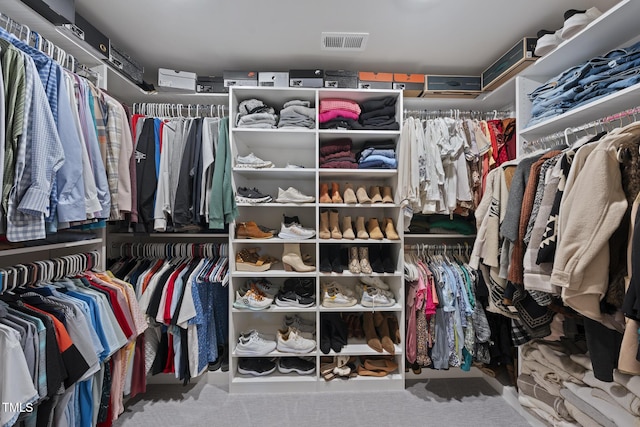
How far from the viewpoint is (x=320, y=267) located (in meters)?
1.90

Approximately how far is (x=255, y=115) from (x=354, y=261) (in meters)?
1.20

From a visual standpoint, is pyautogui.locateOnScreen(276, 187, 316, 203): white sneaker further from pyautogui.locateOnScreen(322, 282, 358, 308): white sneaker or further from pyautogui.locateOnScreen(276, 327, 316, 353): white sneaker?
pyautogui.locateOnScreen(276, 327, 316, 353): white sneaker

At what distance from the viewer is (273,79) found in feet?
6.38

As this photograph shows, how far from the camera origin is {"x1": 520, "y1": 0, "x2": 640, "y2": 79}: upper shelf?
1.15 m

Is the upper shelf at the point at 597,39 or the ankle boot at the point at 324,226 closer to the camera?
the upper shelf at the point at 597,39

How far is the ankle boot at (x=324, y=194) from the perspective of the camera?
1.88m

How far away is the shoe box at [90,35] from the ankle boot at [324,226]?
5.35 feet

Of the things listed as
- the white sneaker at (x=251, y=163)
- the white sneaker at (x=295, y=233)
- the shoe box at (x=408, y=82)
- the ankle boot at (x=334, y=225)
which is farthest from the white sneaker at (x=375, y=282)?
the shoe box at (x=408, y=82)

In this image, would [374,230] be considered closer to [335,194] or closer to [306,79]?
[335,194]

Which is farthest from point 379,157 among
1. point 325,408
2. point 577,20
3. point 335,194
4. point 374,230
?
point 325,408

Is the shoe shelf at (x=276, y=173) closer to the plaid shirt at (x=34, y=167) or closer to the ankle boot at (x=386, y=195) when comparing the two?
the ankle boot at (x=386, y=195)

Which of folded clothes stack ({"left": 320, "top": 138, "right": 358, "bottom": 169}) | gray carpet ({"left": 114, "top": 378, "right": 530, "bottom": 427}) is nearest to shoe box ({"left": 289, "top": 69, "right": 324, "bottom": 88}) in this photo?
folded clothes stack ({"left": 320, "top": 138, "right": 358, "bottom": 169})

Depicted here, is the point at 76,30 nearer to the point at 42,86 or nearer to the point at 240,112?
the point at 42,86

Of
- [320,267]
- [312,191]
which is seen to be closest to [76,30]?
[312,191]
